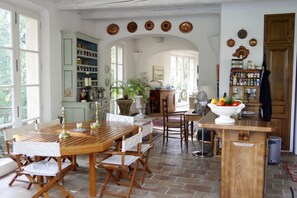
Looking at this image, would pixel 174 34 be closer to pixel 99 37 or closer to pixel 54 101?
pixel 99 37

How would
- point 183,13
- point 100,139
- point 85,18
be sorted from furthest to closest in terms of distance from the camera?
point 85,18, point 183,13, point 100,139

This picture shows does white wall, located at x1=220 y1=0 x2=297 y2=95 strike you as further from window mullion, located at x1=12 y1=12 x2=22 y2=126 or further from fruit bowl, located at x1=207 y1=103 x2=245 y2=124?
window mullion, located at x1=12 y1=12 x2=22 y2=126

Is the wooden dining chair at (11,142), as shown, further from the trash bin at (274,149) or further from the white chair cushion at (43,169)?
the trash bin at (274,149)

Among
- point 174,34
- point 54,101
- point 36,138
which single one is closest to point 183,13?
point 174,34

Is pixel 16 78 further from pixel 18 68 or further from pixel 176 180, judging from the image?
pixel 176 180

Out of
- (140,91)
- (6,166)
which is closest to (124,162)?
(6,166)

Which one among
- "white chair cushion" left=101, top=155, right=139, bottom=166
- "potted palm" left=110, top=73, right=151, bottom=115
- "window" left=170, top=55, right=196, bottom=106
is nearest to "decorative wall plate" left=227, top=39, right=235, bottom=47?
"white chair cushion" left=101, top=155, right=139, bottom=166

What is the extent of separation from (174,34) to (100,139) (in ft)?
13.7

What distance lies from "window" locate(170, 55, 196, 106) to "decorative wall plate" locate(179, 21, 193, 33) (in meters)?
6.39

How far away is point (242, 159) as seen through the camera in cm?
322

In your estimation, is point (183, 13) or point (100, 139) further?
point (183, 13)

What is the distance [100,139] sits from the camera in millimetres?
3432

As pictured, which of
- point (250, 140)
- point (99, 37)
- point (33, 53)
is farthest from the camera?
point (99, 37)

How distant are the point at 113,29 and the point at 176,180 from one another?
4383mm
